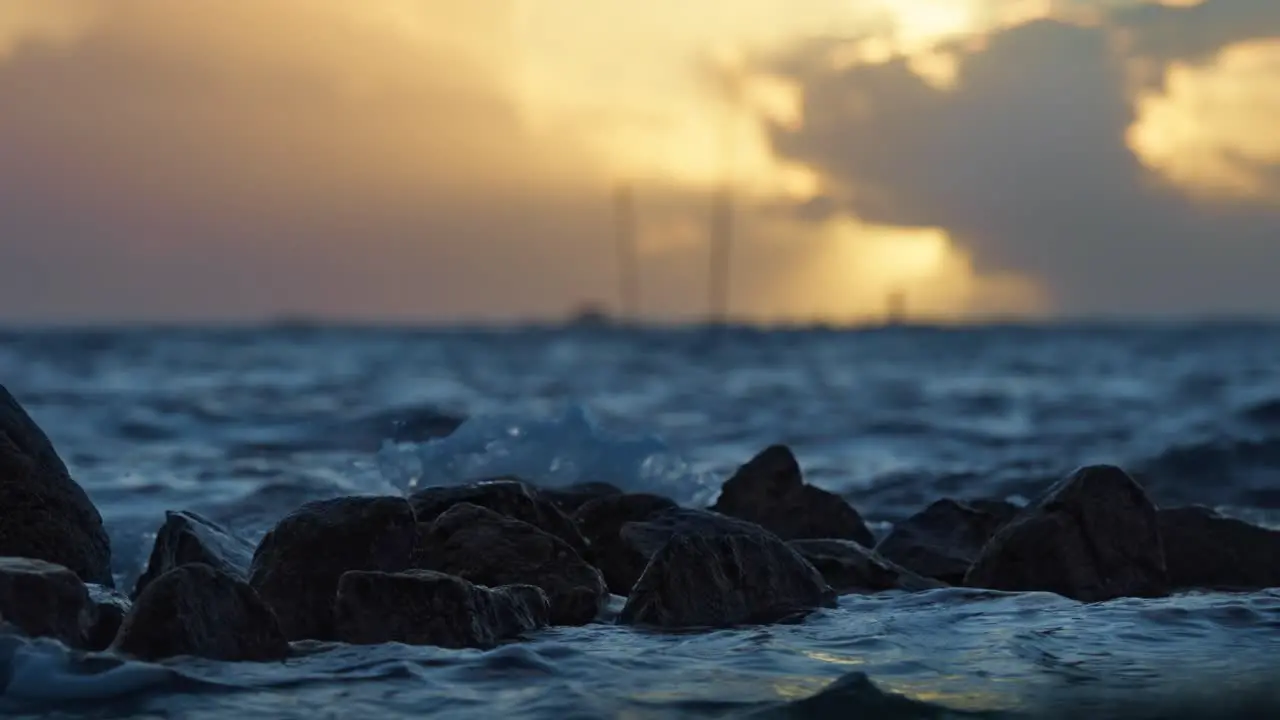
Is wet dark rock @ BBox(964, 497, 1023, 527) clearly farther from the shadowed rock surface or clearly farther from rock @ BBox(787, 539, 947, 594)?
the shadowed rock surface

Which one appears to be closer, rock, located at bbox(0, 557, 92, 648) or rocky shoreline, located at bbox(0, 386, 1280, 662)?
rock, located at bbox(0, 557, 92, 648)

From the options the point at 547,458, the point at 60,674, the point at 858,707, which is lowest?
the point at 858,707

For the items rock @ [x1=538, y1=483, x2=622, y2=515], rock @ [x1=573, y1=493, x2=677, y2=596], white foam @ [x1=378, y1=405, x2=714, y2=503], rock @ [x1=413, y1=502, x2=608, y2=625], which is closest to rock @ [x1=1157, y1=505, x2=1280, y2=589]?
rock @ [x1=573, y1=493, x2=677, y2=596]

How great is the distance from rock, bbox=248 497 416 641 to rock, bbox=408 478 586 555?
0.65 metres

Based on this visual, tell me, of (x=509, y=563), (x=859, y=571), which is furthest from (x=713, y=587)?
(x=859, y=571)

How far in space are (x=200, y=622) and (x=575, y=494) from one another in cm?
314

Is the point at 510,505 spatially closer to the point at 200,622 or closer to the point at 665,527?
the point at 665,527

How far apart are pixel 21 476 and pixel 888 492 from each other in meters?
6.52

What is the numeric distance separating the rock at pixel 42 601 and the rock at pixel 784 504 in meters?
3.60

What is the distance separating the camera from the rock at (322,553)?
209 inches

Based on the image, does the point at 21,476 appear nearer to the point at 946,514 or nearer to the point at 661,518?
the point at 661,518

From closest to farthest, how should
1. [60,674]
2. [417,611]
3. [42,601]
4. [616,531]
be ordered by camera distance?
[60,674], [42,601], [417,611], [616,531]

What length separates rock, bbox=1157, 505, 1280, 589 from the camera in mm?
6688

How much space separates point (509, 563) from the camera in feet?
19.0
